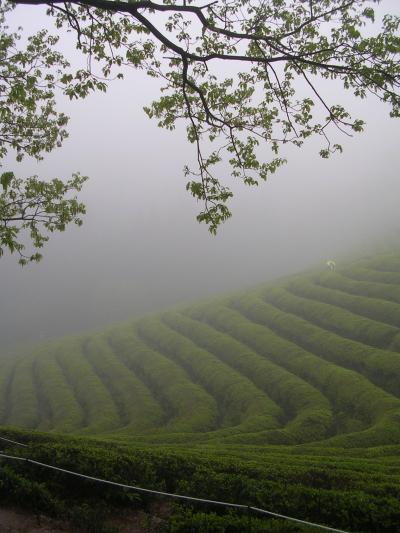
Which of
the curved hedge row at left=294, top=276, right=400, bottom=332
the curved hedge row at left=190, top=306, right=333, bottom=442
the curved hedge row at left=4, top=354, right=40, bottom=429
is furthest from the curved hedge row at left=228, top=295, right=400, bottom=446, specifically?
the curved hedge row at left=4, top=354, right=40, bottom=429

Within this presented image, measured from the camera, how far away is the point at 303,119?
14.3 m

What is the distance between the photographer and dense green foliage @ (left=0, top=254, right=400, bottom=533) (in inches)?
445

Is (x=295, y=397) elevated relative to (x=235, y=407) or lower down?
elevated

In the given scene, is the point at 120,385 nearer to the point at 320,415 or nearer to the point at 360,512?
the point at 320,415

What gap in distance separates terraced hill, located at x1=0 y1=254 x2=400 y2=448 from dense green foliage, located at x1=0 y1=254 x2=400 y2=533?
0.65ft

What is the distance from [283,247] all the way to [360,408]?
130m

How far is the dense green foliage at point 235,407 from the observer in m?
11.3

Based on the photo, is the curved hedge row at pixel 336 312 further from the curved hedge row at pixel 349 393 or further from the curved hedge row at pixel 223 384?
the curved hedge row at pixel 223 384

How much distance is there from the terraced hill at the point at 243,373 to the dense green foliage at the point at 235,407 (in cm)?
20

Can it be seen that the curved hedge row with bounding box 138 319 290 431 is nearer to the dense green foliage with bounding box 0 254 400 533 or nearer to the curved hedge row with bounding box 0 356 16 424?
the dense green foliage with bounding box 0 254 400 533

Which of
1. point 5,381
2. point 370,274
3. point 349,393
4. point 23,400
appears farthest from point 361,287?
point 5,381

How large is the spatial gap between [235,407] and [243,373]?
319 inches

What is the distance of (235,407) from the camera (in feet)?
146

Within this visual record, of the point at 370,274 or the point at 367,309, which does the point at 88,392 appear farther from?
the point at 370,274
